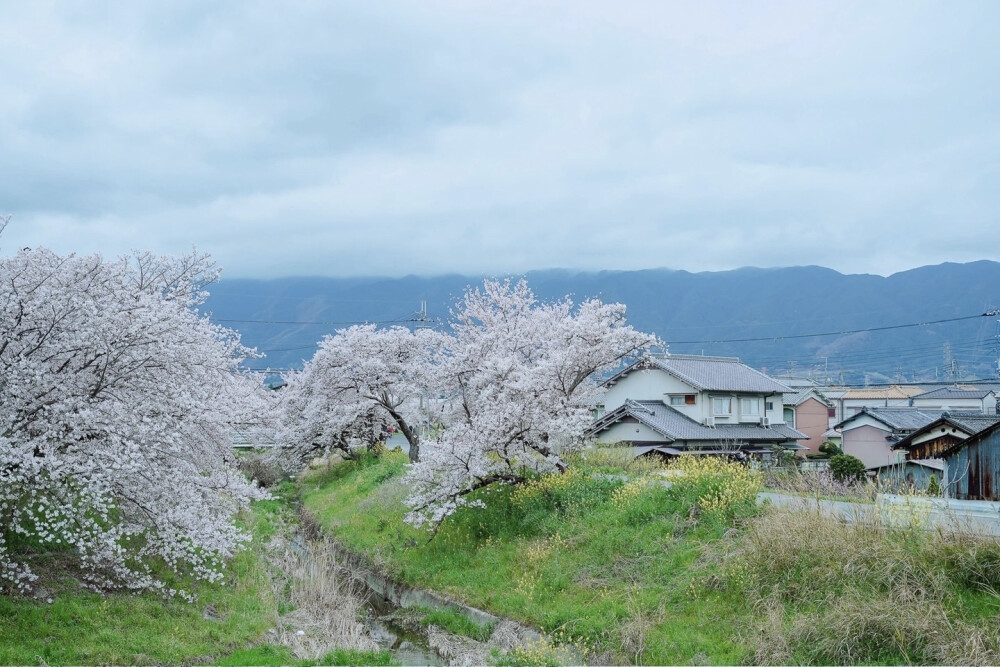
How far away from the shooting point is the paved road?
38.4 ft

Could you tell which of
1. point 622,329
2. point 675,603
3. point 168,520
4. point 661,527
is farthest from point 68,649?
point 622,329

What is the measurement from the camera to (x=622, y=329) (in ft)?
→ 75.6

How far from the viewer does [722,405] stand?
4525 cm

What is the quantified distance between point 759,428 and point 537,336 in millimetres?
26970

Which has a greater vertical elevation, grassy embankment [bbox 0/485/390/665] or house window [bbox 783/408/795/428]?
grassy embankment [bbox 0/485/390/665]

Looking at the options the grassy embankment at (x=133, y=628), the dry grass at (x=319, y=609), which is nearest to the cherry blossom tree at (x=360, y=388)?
the dry grass at (x=319, y=609)

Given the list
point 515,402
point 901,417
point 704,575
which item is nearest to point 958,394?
point 901,417

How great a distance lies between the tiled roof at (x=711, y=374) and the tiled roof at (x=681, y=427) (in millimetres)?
2327

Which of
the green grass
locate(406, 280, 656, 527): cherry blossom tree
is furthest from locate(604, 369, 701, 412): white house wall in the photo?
the green grass

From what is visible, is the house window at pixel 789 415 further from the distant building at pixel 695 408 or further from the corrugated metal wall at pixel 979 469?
the corrugated metal wall at pixel 979 469

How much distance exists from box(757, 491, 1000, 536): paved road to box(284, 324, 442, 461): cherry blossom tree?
69.7 feet

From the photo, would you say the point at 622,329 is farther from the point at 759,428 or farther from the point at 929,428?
the point at 759,428

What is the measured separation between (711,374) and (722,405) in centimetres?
252

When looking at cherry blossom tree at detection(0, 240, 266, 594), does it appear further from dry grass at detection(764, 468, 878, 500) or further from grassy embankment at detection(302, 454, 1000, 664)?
dry grass at detection(764, 468, 878, 500)
